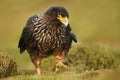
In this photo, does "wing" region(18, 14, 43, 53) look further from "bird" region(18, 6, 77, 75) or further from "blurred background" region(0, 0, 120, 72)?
"blurred background" region(0, 0, 120, 72)

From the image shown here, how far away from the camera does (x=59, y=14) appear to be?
1586 cm

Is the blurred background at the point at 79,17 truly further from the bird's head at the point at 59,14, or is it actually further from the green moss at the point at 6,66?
the bird's head at the point at 59,14

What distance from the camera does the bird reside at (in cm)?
1608

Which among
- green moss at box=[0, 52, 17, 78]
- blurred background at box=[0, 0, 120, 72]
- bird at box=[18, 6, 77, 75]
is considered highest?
blurred background at box=[0, 0, 120, 72]

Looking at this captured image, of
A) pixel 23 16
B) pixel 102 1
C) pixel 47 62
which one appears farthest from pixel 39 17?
pixel 102 1

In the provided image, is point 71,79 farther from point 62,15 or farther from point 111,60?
point 111,60

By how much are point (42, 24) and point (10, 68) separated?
123cm

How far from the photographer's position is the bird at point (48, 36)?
16078mm

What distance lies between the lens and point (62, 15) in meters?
15.7

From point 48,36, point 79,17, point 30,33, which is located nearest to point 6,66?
point 30,33

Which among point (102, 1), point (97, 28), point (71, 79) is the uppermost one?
point (102, 1)

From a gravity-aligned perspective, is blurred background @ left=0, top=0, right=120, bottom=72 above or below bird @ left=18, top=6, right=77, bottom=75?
above

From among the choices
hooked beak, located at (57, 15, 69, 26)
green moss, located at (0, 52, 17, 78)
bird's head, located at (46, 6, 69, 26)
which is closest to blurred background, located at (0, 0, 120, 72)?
green moss, located at (0, 52, 17, 78)

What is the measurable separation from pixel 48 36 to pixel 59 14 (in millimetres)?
586
